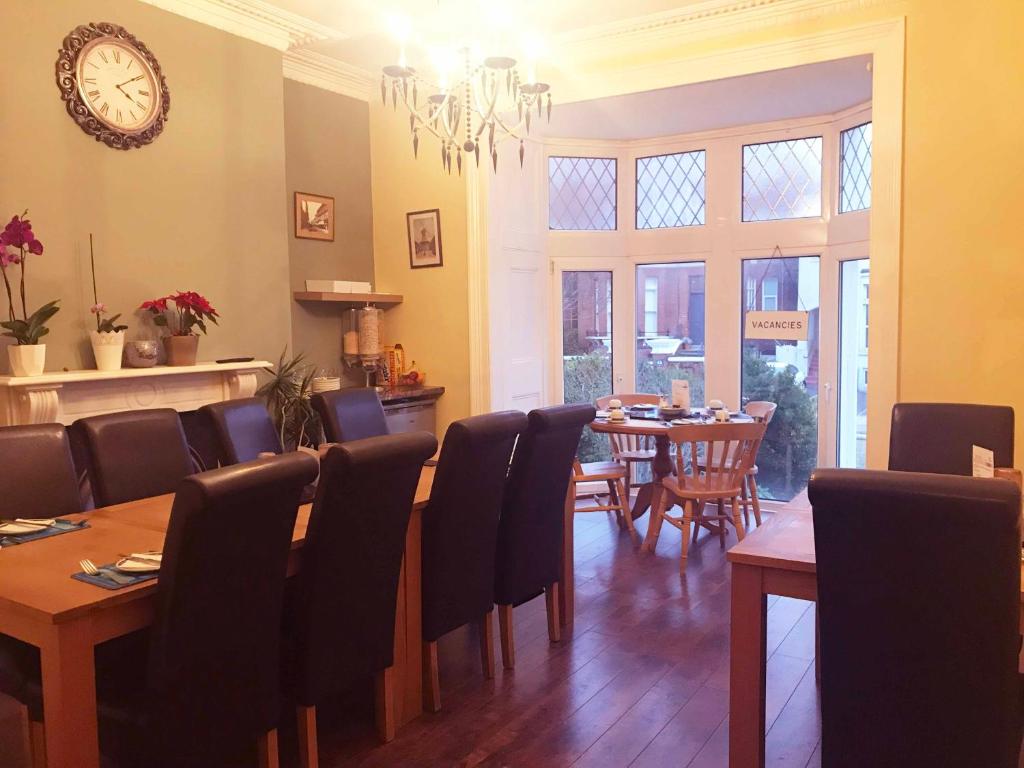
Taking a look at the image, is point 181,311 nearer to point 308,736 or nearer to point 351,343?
point 351,343

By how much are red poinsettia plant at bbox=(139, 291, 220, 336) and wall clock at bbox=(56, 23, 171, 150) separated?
30.8 inches

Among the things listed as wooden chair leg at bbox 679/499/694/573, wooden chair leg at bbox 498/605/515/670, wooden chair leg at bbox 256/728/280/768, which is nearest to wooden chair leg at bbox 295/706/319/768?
wooden chair leg at bbox 256/728/280/768

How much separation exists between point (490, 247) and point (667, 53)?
5.24 feet

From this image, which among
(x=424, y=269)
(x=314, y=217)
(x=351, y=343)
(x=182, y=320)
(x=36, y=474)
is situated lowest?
(x=36, y=474)

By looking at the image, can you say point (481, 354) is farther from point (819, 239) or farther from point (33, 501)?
point (33, 501)

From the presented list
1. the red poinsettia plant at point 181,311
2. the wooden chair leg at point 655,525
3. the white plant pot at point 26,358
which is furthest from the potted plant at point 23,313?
the wooden chair leg at point 655,525

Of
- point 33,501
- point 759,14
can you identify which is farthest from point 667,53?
point 33,501

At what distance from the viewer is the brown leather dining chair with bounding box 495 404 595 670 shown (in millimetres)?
3062

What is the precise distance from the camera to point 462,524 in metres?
2.81

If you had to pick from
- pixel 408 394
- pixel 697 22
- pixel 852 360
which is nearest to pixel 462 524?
pixel 408 394

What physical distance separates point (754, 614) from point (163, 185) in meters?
3.59

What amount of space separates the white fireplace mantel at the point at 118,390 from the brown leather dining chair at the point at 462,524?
188 centimetres

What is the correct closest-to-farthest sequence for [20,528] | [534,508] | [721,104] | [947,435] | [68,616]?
1. [68,616]
2. [20,528]
3. [947,435]
4. [534,508]
5. [721,104]

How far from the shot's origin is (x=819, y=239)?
5387mm
